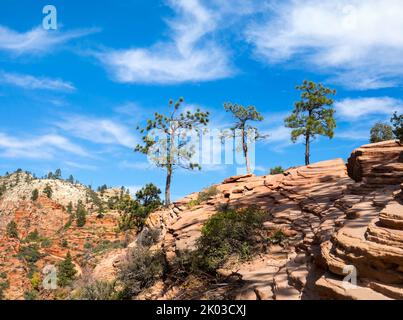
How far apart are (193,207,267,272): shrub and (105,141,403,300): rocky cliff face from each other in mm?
534

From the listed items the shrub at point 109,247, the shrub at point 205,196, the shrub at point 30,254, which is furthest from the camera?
the shrub at point 30,254

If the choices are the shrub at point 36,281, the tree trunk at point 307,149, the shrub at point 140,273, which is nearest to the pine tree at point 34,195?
the shrub at point 36,281

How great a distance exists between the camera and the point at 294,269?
25.0 ft

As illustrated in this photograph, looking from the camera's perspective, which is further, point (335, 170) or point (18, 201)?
point (18, 201)

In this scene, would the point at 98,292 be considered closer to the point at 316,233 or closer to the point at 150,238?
the point at 150,238

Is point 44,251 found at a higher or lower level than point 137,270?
lower

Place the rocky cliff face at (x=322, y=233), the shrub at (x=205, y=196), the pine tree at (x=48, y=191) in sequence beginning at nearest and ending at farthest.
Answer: the rocky cliff face at (x=322, y=233)
the shrub at (x=205, y=196)
the pine tree at (x=48, y=191)

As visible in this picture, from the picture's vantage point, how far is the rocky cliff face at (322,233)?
5.20m

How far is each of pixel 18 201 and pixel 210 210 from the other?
10182cm

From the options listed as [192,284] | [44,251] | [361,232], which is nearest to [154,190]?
[192,284]

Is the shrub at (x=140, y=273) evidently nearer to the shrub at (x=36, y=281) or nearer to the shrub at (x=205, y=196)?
the shrub at (x=205, y=196)

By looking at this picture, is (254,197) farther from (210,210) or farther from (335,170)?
(335,170)

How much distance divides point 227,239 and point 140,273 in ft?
13.7

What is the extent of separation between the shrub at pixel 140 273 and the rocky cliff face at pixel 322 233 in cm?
69
